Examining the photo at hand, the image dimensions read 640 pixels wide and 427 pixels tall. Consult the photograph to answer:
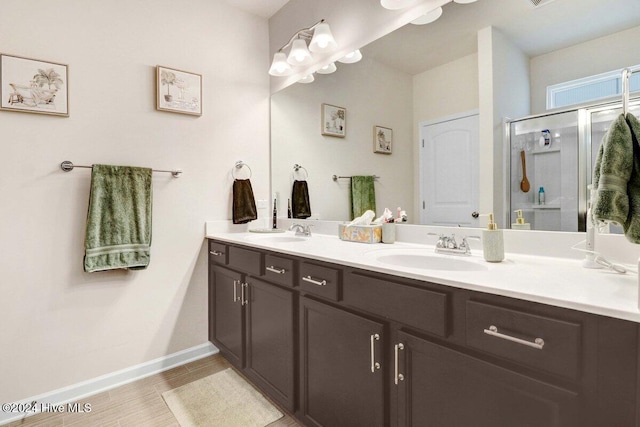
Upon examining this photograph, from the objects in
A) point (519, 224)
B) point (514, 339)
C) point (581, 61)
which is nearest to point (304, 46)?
point (581, 61)

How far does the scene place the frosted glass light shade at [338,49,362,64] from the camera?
2.05 metres

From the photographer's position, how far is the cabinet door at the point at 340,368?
1179 mm

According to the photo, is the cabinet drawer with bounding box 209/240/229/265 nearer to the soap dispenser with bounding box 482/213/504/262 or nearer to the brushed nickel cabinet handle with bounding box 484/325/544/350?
the soap dispenser with bounding box 482/213/504/262

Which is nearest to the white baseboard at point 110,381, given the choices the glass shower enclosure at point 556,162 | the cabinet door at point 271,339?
the cabinet door at point 271,339

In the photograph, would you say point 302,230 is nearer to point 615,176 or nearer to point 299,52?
point 299,52

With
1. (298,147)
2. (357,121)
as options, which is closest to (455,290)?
(357,121)

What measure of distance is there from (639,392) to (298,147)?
87.6 inches

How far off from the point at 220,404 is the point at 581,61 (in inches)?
89.2

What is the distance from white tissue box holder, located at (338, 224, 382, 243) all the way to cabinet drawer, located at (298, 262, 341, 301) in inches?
18.9

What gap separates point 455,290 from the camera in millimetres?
954

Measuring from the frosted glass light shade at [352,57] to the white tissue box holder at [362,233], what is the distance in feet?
3.47

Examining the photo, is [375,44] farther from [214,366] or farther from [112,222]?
[214,366]

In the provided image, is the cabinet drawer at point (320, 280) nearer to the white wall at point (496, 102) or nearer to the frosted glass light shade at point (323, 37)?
the white wall at point (496, 102)

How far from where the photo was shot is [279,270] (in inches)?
64.6
